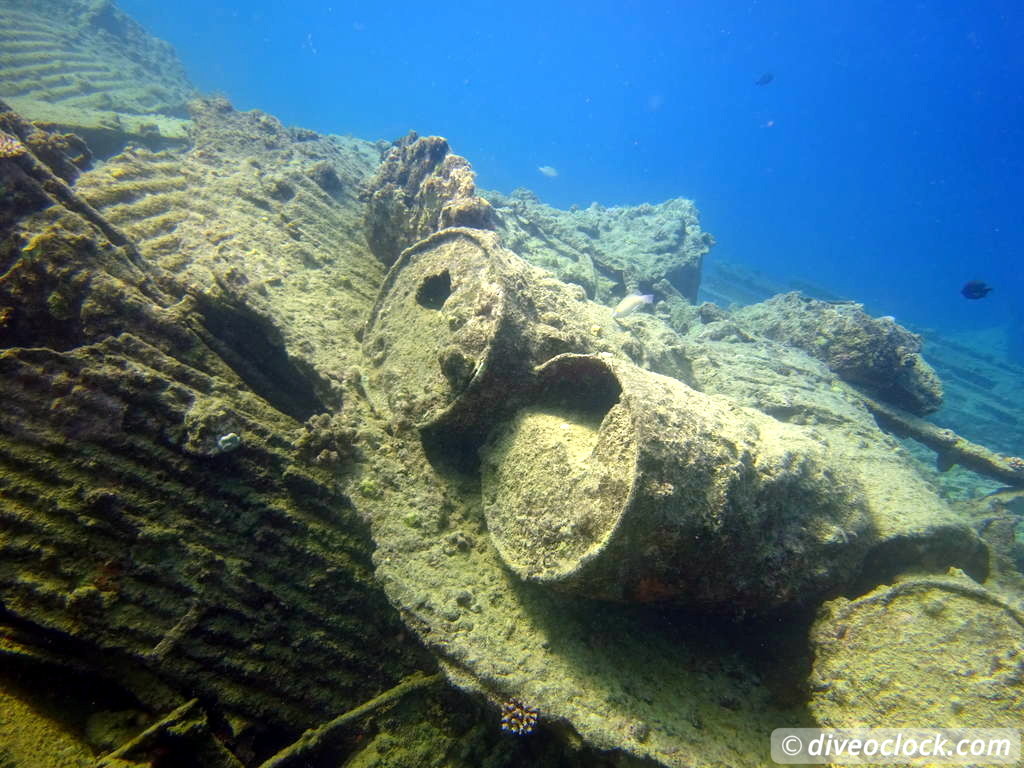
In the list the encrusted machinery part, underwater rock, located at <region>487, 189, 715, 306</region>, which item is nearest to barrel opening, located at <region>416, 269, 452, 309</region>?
underwater rock, located at <region>487, 189, 715, 306</region>

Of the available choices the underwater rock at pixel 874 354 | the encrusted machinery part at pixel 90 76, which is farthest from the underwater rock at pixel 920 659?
the encrusted machinery part at pixel 90 76

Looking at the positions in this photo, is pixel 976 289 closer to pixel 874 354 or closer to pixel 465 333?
pixel 874 354

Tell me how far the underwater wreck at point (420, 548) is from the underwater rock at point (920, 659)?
0.05 feet

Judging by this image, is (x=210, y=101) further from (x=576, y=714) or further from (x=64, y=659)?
(x=576, y=714)

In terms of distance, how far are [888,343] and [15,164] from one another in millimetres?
12470

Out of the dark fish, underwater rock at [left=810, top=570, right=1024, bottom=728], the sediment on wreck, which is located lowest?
the sediment on wreck

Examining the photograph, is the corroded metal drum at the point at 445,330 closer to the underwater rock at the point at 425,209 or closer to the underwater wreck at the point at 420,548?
the underwater wreck at the point at 420,548

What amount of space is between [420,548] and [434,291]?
281cm

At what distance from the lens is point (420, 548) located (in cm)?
344

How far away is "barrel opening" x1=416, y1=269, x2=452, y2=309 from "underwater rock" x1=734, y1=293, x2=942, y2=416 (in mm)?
8525

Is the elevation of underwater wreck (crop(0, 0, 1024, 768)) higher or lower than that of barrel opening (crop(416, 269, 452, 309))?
lower

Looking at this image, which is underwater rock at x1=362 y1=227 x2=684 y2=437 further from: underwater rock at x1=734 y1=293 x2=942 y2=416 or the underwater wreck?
underwater rock at x1=734 y1=293 x2=942 y2=416

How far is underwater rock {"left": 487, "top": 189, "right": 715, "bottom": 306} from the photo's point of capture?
10.2m

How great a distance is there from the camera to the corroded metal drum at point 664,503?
2.73 m
